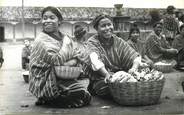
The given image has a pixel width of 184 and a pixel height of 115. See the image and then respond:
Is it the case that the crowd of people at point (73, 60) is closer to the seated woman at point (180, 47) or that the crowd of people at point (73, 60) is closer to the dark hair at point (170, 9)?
the seated woman at point (180, 47)

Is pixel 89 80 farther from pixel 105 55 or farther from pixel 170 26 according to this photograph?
pixel 170 26

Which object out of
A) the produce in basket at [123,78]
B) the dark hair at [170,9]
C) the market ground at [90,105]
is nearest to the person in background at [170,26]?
the dark hair at [170,9]

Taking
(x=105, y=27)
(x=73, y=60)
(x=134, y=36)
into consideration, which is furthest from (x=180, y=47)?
(x=73, y=60)

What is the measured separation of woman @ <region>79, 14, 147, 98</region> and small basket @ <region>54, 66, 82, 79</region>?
1.93 ft

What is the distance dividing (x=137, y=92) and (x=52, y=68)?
1119mm

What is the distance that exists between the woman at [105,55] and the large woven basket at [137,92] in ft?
1.56

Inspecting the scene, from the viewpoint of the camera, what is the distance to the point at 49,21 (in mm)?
5887

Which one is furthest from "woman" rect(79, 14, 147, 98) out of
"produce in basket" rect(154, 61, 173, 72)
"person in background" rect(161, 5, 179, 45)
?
"person in background" rect(161, 5, 179, 45)

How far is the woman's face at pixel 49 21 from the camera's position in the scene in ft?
19.3

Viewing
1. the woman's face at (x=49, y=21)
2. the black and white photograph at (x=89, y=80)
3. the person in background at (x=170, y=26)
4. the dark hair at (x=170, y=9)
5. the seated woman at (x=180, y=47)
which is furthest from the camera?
Answer: the dark hair at (x=170, y=9)
